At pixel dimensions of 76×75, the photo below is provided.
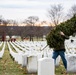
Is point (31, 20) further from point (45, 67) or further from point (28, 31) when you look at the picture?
point (45, 67)

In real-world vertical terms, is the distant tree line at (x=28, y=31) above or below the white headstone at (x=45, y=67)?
above

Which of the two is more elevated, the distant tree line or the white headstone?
the distant tree line

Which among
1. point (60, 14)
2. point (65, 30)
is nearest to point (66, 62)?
point (65, 30)

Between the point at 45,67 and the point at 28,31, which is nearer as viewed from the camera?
the point at 45,67

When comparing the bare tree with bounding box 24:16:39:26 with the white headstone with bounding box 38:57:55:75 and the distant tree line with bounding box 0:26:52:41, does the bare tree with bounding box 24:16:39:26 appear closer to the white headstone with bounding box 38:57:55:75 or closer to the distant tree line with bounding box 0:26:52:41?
the distant tree line with bounding box 0:26:52:41

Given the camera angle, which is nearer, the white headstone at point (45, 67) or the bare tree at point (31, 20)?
the white headstone at point (45, 67)

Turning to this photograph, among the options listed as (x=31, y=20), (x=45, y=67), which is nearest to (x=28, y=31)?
(x=31, y=20)

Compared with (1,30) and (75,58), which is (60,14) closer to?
(1,30)

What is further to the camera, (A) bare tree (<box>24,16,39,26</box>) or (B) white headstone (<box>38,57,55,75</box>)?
(A) bare tree (<box>24,16,39,26</box>)

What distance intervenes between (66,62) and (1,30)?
91802mm

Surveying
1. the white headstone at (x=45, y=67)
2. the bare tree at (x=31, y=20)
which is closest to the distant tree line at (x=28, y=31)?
the bare tree at (x=31, y=20)

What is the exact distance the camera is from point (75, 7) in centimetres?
7888

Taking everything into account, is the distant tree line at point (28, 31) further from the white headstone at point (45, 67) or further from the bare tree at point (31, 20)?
the white headstone at point (45, 67)

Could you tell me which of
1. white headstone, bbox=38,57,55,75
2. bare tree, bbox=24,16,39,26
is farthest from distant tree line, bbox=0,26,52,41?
white headstone, bbox=38,57,55,75
